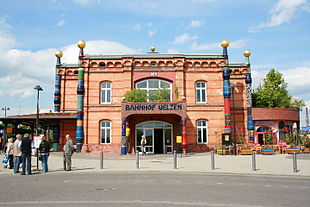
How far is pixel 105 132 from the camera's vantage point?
2639 cm

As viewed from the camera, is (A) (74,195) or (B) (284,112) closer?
(A) (74,195)

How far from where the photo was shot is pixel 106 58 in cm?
2714

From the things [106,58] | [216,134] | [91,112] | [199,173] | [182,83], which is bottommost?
[199,173]

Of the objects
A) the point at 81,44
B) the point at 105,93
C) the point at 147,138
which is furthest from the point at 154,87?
the point at 81,44

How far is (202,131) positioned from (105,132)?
29.9 ft

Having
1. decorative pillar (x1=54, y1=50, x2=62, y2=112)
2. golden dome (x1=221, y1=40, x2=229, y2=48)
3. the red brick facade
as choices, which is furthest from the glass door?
golden dome (x1=221, y1=40, x2=229, y2=48)

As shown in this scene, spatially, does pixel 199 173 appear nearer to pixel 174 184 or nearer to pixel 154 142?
pixel 174 184

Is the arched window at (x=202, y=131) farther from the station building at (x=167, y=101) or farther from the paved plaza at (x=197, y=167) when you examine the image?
the paved plaza at (x=197, y=167)

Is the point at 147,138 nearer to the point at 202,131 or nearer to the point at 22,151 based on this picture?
the point at 202,131

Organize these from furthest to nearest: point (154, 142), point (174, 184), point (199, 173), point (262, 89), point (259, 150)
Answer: point (262, 89) < point (154, 142) < point (259, 150) < point (199, 173) < point (174, 184)

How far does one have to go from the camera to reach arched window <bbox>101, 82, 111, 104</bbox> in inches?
1064

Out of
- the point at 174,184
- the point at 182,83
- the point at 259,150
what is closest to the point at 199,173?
the point at 174,184

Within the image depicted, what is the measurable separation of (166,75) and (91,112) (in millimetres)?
7907

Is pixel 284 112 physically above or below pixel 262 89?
below
